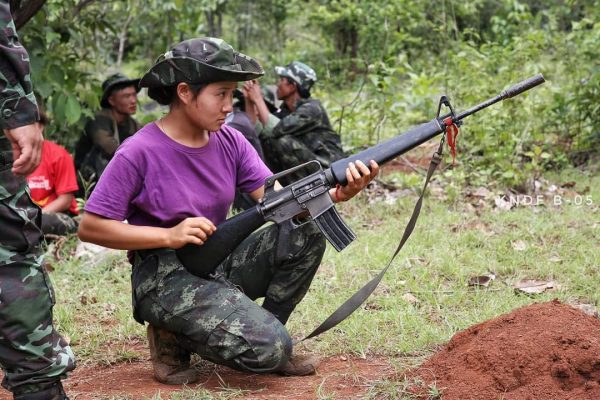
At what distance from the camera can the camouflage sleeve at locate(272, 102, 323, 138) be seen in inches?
285

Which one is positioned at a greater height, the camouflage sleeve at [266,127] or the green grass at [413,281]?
the camouflage sleeve at [266,127]

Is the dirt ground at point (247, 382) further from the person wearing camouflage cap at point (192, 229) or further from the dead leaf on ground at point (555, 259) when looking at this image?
the dead leaf on ground at point (555, 259)

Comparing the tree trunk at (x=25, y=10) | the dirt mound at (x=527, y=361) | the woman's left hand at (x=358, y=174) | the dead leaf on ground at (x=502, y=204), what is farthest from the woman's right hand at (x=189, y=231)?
the dead leaf on ground at (x=502, y=204)

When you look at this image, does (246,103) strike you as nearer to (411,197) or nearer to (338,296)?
(411,197)

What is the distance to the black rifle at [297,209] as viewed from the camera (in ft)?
10.4

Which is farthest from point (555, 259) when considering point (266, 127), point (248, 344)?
point (266, 127)

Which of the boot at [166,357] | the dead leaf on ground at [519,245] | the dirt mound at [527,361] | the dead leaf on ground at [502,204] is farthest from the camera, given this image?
the dead leaf on ground at [502,204]

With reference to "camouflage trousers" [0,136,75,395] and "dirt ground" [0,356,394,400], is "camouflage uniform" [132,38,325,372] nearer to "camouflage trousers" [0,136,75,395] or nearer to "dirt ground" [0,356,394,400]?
"dirt ground" [0,356,394,400]

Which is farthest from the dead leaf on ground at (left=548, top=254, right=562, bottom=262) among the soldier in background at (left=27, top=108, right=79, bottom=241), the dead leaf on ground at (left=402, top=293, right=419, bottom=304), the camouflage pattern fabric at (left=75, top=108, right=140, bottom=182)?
the camouflage pattern fabric at (left=75, top=108, right=140, bottom=182)

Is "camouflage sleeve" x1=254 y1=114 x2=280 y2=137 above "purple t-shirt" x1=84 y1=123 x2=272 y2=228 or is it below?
below

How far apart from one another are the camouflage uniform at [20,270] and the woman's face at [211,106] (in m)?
0.71

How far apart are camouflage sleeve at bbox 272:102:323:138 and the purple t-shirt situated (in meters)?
3.87

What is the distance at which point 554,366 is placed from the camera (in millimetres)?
2852

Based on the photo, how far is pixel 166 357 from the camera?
335 cm
